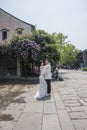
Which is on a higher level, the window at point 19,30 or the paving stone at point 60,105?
the window at point 19,30

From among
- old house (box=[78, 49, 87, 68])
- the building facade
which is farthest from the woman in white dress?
old house (box=[78, 49, 87, 68])

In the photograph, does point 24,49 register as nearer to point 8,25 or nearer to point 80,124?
point 8,25

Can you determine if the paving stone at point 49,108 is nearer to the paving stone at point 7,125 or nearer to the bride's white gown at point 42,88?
the paving stone at point 7,125

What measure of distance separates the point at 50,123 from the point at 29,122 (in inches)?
24.4

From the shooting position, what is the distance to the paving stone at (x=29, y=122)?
6852 millimetres

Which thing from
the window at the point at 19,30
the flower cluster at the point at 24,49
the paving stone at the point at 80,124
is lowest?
the paving stone at the point at 80,124

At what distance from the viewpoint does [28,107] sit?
9664mm

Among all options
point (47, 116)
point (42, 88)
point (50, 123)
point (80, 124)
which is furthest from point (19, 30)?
point (80, 124)

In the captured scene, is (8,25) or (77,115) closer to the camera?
(77,115)

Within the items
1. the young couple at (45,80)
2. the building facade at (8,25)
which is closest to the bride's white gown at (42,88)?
the young couple at (45,80)

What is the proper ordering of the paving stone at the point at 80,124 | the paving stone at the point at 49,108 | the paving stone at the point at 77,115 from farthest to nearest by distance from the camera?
the paving stone at the point at 49,108 → the paving stone at the point at 77,115 → the paving stone at the point at 80,124

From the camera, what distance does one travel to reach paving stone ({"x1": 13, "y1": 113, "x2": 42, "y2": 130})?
6.85 m

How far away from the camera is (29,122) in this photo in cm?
739

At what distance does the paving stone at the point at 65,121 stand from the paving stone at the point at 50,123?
13 centimetres
